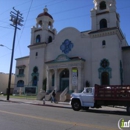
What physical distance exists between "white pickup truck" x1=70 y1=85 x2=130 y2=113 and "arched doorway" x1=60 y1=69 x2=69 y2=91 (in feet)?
54.8

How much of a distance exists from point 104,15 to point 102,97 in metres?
21.3

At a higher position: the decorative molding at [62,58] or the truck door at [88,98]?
the decorative molding at [62,58]

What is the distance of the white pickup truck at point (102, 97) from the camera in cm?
1328

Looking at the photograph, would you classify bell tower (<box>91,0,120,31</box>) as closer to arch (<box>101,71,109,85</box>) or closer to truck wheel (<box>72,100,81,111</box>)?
arch (<box>101,71,109,85</box>)

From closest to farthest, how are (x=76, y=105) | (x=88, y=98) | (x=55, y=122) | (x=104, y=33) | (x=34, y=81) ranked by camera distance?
1. (x=55, y=122)
2. (x=88, y=98)
3. (x=76, y=105)
4. (x=104, y=33)
5. (x=34, y=81)

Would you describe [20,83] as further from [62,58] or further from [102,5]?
[102,5]

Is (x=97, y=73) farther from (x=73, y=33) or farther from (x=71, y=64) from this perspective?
(x=73, y=33)

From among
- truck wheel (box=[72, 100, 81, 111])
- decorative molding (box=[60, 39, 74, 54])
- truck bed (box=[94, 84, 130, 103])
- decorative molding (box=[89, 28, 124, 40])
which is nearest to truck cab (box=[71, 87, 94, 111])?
truck wheel (box=[72, 100, 81, 111])

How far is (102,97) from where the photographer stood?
551 inches

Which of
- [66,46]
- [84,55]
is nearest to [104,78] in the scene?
[84,55]

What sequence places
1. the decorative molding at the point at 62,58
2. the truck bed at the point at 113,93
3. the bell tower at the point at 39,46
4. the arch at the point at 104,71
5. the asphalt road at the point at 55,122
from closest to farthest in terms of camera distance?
the asphalt road at the point at 55,122 → the truck bed at the point at 113,93 → the arch at the point at 104,71 → the decorative molding at the point at 62,58 → the bell tower at the point at 39,46

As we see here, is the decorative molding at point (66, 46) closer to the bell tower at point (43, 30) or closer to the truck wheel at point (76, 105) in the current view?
the bell tower at point (43, 30)

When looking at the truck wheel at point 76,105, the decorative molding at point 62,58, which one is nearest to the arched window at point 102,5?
the decorative molding at point 62,58

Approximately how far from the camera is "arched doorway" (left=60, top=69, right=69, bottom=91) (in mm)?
31797
